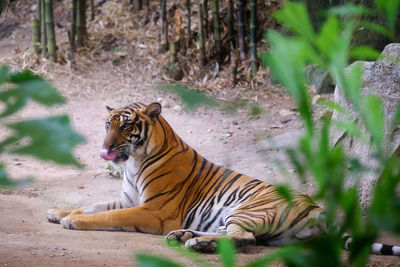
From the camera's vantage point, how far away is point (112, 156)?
4.28m

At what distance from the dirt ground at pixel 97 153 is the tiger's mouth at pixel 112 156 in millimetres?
330

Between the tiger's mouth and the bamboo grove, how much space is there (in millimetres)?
4167

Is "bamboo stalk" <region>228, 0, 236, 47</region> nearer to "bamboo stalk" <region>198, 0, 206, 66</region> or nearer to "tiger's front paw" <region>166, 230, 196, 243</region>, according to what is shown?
"bamboo stalk" <region>198, 0, 206, 66</region>

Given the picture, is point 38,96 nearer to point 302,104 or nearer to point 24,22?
point 302,104

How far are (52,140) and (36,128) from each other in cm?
3

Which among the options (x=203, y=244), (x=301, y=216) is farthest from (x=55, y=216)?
(x=301, y=216)

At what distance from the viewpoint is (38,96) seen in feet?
2.43

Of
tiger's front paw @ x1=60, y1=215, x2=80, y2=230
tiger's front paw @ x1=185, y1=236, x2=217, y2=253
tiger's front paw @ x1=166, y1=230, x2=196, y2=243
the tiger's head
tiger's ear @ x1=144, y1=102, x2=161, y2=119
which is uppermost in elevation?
tiger's ear @ x1=144, y1=102, x2=161, y2=119

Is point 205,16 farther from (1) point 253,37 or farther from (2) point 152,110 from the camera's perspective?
(2) point 152,110

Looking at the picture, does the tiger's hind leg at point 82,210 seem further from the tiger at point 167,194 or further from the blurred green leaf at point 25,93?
the blurred green leaf at point 25,93

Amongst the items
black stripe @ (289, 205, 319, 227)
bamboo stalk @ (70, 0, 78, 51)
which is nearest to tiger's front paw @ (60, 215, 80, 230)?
black stripe @ (289, 205, 319, 227)

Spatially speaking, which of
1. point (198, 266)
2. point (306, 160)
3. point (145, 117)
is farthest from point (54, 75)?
point (306, 160)

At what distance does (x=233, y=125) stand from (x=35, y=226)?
3.67 m

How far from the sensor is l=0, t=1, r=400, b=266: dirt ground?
2.88 meters
